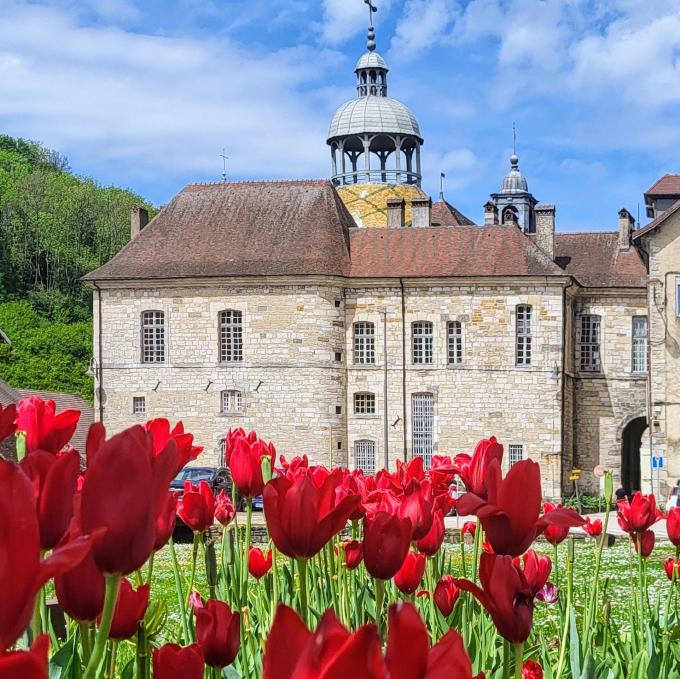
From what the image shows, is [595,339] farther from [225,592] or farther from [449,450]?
[225,592]

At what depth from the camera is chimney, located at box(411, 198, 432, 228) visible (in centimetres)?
4150

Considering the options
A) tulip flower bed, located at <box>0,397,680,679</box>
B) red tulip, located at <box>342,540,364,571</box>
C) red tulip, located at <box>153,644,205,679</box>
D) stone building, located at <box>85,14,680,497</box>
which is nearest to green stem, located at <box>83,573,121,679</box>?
tulip flower bed, located at <box>0,397,680,679</box>

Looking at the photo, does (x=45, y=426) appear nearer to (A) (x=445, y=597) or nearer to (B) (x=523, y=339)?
(A) (x=445, y=597)

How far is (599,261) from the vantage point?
136 ft

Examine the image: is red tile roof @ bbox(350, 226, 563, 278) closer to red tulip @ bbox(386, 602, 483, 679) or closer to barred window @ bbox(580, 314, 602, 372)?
barred window @ bbox(580, 314, 602, 372)

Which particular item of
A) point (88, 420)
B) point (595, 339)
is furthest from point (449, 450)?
point (88, 420)

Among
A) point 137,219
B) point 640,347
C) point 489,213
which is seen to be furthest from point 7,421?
point 489,213

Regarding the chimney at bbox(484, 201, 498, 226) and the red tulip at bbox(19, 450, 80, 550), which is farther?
the chimney at bbox(484, 201, 498, 226)

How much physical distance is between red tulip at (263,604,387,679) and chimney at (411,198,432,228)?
40359 millimetres

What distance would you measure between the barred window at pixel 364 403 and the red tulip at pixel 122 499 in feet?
121

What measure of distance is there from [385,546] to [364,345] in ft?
118

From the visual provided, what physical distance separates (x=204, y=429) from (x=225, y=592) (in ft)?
111

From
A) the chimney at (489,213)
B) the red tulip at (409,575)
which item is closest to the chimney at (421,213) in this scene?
the chimney at (489,213)

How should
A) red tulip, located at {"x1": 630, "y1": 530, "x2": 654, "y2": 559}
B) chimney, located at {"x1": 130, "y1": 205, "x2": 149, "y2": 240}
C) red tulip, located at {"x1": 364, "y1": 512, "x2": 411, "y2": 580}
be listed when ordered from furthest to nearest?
chimney, located at {"x1": 130, "y1": 205, "x2": 149, "y2": 240} < red tulip, located at {"x1": 630, "y1": 530, "x2": 654, "y2": 559} < red tulip, located at {"x1": 364, "y1": 512, "x2": 411, "y2": 580}
